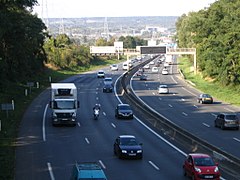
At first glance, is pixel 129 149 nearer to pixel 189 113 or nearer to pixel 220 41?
pixel 189 113

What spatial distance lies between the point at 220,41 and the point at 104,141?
57239mm

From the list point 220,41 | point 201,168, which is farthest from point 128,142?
point 220,41

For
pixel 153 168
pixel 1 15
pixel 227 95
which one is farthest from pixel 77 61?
pixel 153 168

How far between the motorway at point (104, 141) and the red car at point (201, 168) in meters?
1.10

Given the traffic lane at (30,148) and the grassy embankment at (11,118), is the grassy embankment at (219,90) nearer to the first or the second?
the grassy embankment at (11,118)

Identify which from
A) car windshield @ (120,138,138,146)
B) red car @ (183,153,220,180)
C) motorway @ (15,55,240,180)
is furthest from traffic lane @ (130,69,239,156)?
red car @ (183,153,220,180)

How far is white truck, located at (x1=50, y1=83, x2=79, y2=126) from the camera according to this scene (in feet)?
153

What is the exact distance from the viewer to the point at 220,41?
93125 mm

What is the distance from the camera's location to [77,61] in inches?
5851

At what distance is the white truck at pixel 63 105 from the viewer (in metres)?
46.7

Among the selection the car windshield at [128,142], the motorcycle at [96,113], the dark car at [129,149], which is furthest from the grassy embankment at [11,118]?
the motorcycle at [96,113]

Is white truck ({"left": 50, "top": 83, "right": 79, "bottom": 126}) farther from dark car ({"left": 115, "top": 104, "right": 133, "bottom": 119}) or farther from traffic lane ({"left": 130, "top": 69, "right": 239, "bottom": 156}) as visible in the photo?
traffic lane ({"left": 130, "top": 69, "right": 239, "bottom": 156})

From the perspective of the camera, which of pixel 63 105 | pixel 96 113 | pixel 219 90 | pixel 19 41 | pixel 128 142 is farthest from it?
pixel 219 90

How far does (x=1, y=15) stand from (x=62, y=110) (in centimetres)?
901
